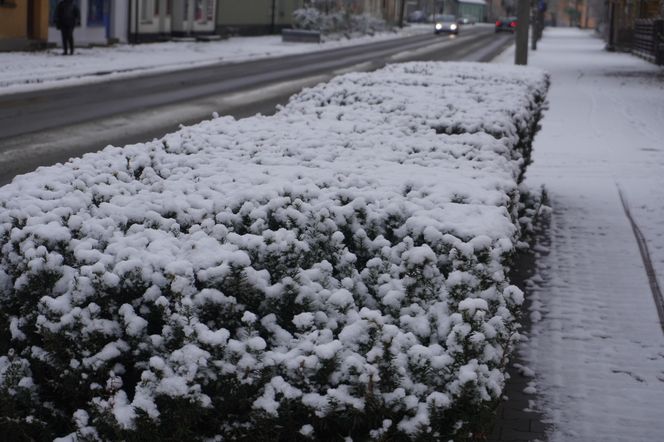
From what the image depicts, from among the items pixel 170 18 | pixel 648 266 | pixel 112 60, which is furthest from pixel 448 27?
pixel 648 266

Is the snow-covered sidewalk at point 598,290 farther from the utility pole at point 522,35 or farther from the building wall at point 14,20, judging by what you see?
the building wall at point 14,20

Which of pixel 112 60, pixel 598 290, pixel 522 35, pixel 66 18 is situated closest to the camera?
pixel 598 290

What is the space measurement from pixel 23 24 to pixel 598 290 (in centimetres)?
2743

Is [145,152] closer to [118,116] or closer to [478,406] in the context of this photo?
[478,406]

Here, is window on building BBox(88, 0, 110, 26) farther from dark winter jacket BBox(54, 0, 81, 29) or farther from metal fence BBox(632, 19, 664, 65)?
metal fence BBox(632, 19, 664, 65)

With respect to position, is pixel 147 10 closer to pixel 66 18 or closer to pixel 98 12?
pixel 98 12

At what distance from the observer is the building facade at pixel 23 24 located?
30.2 meters

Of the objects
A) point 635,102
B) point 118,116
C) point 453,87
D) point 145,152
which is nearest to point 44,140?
point 118,116

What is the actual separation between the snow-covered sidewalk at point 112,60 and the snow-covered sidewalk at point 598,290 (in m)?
11.8

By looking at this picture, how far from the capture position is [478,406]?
11.2 ft

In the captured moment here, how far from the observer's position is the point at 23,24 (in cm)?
3141

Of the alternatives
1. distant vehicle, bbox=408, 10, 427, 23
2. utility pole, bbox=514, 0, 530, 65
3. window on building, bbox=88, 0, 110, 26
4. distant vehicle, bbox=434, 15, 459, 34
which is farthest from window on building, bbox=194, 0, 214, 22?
distant vehicle, bbox=408, 10, 427, 23

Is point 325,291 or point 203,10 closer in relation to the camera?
point 325,291

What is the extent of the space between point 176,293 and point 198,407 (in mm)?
438
